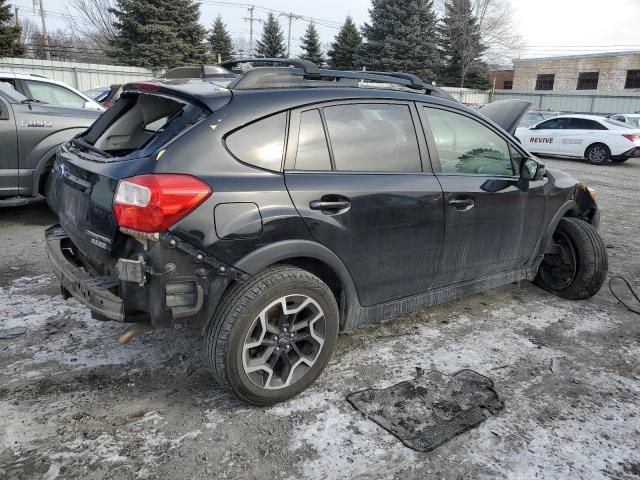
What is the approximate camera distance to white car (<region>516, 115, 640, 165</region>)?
15047 mm

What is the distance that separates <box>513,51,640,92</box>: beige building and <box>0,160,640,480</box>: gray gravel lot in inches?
1781

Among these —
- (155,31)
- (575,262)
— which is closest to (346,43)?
(155,31)

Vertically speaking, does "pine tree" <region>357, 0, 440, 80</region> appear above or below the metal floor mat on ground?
above

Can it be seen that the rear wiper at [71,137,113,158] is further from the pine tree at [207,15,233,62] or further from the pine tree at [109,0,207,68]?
the pine tree at [207,15,233,62]

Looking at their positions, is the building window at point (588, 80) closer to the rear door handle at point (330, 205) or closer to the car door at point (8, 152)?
the car door at point (8, 152)

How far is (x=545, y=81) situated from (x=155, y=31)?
34.2 meters

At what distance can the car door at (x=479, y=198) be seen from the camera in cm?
A: 336

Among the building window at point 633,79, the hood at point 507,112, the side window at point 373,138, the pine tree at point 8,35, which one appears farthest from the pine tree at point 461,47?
the side window at point 373,138

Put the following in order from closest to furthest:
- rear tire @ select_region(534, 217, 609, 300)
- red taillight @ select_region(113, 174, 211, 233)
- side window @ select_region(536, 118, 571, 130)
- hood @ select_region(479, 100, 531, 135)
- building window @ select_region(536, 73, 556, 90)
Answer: red taillight @ select_region(113, 174, 211, 233) < rear tire @ select_region(534, 217, 609, 300) < hood @ select_region(479, 100, 531, 135) < side window @ select_region(536, 118, 571, 130) < building window @ select_region(536, 73, 556, 90)

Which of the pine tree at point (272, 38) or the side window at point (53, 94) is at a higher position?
the pine tree at point (272, 38)

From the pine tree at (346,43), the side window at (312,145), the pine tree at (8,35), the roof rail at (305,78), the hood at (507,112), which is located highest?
the pine tree at (346,43)

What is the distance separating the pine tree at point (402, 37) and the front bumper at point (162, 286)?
119 feet

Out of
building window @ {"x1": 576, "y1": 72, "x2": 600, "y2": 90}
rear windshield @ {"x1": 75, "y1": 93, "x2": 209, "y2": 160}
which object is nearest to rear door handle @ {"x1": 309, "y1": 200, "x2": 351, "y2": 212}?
rear windshield @ {"x1": 75, "y1": 93, "x2": 209, "y2": 160}

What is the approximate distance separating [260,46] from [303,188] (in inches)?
1802
